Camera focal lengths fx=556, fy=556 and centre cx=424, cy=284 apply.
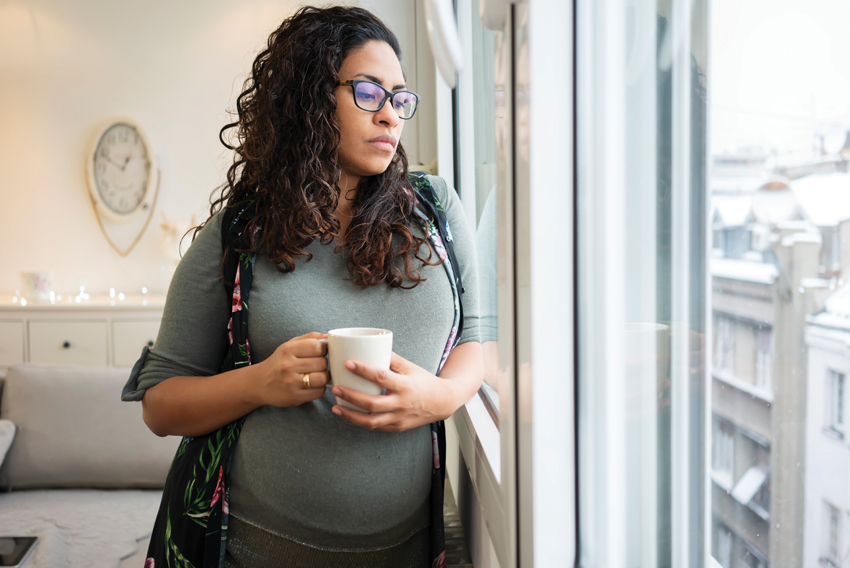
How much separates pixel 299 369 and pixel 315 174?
33 cm

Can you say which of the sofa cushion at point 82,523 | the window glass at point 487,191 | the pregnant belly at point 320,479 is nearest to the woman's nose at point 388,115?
the window glass at point 487,191

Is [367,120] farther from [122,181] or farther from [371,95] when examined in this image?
[122,181]

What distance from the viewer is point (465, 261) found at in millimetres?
940

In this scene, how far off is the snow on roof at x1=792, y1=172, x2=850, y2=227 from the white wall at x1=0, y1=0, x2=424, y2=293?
130 inches

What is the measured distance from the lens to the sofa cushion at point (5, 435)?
68.1 inches

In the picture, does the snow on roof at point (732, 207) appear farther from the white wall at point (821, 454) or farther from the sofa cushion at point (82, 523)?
the sofa cushion at point (82, 523)

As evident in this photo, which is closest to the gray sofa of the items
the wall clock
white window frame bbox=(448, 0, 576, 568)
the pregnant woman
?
the pregnant woman

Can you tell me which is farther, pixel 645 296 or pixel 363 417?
pixel 363 417

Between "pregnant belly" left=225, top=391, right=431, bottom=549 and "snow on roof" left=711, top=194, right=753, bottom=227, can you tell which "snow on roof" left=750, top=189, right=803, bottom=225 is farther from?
"pregnant belly" left=225, top=391, right=431, bottom=549

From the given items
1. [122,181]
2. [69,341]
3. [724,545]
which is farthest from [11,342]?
[724,545]

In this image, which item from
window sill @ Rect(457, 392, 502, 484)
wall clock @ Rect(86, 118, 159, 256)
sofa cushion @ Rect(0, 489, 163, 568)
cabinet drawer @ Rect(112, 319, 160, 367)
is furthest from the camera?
wall clock @ Rect(86, 118, 159, 256)

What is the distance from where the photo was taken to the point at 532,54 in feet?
1.57

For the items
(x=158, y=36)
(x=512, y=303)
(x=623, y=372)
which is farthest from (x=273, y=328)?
(x=158, y=36)

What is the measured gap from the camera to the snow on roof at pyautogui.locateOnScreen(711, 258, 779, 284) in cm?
29
